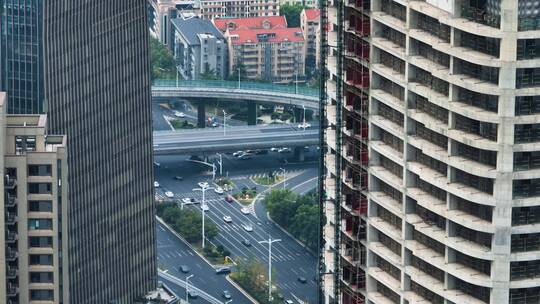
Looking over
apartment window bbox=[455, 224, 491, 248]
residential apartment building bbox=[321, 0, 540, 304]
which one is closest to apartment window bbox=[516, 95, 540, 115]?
residential apartment building bbox=[321, 0, 540, 304]

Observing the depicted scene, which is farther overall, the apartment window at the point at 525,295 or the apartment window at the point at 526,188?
the apartment window at the point at 525,295

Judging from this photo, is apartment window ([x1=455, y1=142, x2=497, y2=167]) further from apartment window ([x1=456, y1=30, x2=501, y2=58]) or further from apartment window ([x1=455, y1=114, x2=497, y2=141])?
apartment window ([x1=456, y1=30, x2=501, y2=58])

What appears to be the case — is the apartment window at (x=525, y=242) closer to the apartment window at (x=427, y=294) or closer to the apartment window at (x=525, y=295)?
the apartment window at (x=525, y=295)

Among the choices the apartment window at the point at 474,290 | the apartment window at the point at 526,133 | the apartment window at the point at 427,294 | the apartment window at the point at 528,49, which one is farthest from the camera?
the apartment window at the point at 427,294

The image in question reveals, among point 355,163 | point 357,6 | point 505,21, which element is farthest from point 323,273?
point 505,21

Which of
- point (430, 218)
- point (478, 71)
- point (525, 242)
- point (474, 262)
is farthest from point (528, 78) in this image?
point (430, 218)

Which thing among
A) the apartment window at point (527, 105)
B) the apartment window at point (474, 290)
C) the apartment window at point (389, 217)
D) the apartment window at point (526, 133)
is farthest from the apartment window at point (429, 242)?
the apartment window at point (527, 105)

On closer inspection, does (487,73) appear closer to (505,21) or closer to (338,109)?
(505,21)
